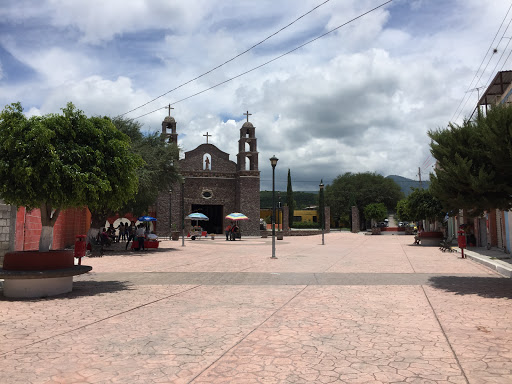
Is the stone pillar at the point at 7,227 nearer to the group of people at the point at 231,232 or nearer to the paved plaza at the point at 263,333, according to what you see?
the paved plaza at the point at 263,333

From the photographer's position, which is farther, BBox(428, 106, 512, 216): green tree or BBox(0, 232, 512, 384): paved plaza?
BBox(428, 106, 512, 216): green tree

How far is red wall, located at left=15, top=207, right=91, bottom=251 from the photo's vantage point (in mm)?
14188

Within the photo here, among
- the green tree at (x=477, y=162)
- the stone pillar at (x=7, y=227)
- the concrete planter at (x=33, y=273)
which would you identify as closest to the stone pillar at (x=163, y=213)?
the stone pillar at (x=7, y=227)

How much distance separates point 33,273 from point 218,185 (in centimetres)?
3870

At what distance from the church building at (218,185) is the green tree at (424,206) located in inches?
797

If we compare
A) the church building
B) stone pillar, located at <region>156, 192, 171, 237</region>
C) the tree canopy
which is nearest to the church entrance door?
the church building

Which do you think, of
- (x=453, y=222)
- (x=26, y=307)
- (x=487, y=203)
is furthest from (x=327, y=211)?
(x=26, y=307)

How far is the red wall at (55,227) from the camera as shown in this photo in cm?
1419

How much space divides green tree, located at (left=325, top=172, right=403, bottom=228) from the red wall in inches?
1979

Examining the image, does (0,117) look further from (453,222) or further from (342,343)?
(453,222)

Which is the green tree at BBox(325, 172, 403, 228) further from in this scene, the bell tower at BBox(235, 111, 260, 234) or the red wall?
the red wall

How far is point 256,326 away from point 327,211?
48654 millimetres

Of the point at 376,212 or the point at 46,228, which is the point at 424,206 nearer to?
the point at 46,228

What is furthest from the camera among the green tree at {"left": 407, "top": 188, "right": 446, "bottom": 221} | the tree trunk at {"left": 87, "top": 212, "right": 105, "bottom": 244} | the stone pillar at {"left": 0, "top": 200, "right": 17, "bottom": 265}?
the green tree at {"left": 407, "top": 188, "right": 446, "bottom": 221}
